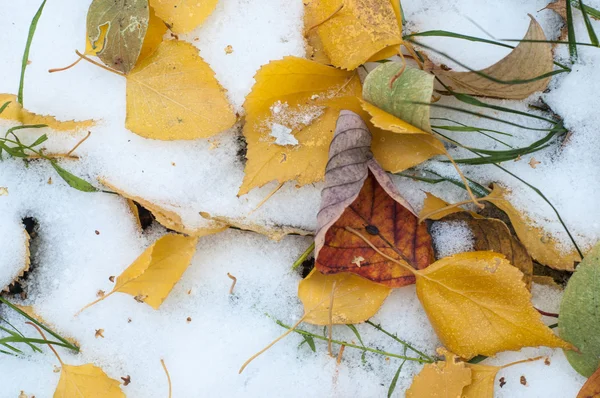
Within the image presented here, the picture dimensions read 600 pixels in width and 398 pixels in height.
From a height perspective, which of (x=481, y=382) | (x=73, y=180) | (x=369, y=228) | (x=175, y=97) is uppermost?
(x=175, y=97)

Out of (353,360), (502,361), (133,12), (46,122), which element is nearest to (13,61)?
(46,122)

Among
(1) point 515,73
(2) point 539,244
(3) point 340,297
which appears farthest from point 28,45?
(2) point 539,244

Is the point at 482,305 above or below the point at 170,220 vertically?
below

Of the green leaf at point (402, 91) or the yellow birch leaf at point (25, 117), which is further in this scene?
the yellow birch leaf at point (25, 117)

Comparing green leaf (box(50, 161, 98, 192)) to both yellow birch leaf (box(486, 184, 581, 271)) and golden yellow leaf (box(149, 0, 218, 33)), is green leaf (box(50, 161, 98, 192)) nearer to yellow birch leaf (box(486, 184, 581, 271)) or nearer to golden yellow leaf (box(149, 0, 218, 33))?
golden yellow leaf (box(149, 0, 218, 33))

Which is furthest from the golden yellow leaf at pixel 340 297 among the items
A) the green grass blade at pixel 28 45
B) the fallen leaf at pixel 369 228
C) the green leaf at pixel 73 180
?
the green grass blade at pixel 28 45

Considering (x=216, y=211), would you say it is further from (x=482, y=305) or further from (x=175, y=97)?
(x=482, y=305)

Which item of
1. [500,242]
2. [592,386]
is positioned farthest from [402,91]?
[592,386]

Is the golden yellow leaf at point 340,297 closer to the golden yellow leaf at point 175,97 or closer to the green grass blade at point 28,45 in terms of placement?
the golden yellow leaf at point 175,97
